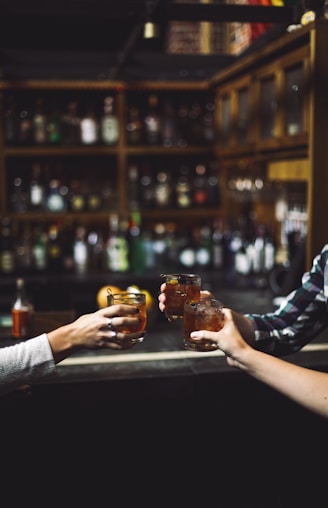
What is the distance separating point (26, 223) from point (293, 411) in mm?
2807

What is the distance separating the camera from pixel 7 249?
14.1ft

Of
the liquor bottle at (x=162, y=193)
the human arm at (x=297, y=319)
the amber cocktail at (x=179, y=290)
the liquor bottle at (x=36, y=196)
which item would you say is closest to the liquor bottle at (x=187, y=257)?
the liquor bottle at (x=162, y=193)

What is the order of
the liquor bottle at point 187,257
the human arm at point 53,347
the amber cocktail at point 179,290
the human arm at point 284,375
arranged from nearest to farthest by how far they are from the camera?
the human arm at point 284,375 → the human arm at point 53,347 → the amber cocktail at point 179,290 → the liquor bottle at point 187,257

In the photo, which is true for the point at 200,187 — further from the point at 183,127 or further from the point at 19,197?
the point at 19,197

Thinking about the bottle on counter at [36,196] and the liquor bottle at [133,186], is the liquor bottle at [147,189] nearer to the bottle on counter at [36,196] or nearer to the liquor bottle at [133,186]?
the liquor bottle at [133,186]

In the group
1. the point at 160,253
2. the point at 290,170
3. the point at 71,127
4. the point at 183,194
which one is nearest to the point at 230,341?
the point at 290,170

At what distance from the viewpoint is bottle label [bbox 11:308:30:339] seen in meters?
2.38

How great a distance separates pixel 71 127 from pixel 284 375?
11.1ft

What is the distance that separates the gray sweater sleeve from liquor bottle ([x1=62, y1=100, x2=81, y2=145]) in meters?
3.04

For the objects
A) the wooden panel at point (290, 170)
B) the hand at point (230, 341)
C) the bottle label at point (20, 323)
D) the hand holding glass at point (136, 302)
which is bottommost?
the bottle label at point (20, 323)

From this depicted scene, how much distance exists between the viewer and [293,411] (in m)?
2.08

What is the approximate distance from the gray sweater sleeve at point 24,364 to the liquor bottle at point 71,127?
304cm

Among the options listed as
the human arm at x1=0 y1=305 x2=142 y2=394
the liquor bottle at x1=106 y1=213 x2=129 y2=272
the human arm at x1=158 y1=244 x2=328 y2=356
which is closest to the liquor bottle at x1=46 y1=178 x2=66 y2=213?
the liquor bottle at x1=106 y1=213 x2=129 y2=272

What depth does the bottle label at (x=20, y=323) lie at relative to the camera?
2.38m
